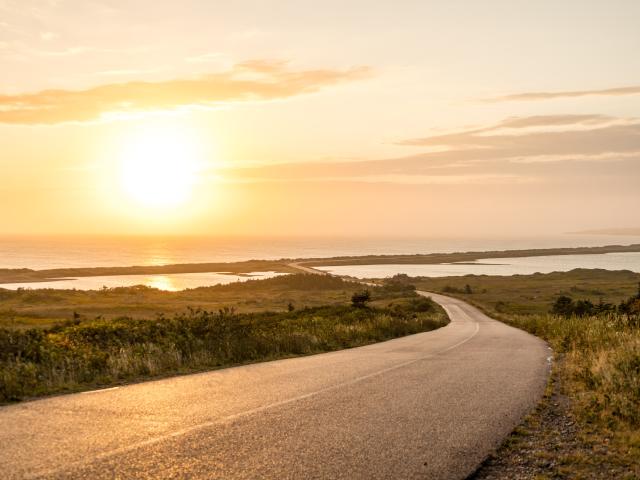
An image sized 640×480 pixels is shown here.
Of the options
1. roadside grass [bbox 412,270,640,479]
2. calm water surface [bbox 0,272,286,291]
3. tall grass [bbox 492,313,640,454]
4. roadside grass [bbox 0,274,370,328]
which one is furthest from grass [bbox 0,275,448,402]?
calm water surface [bbox 0,272,286,291]

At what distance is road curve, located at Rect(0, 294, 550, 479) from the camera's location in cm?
842

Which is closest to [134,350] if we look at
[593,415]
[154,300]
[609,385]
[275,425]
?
[275,425]

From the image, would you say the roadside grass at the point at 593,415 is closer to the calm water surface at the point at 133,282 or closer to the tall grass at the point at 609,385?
the tall grass at the point at 609,385

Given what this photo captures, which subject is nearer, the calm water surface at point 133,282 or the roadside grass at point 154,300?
the roadside grass at point 154,300

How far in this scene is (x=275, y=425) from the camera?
34.9ft

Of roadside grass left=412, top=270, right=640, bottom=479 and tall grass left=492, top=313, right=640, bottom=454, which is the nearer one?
roadside grass left=412, top=270, right=640, bottom=479

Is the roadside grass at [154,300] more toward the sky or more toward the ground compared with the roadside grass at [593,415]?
more toward the ground

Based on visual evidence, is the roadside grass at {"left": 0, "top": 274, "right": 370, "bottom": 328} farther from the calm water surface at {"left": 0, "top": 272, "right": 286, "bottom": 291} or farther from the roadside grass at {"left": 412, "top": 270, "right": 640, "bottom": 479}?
the roadside grass at {"left": 412, "top": 270, "right": 640, "bottom": 479}

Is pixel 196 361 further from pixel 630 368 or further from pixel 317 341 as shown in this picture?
pixel 630 368

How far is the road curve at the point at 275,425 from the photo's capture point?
332 inches

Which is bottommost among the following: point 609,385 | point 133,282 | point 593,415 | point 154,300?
point 154,300

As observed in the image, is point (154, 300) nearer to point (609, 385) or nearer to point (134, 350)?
point (134, 350)

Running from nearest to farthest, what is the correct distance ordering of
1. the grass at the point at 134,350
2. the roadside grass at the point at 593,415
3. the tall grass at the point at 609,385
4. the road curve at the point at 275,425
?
the road curve at the point at 275,425, the roadside grass at the point at 593,415, the tall grass at the point at 609,385, the grass at the point at 134,350

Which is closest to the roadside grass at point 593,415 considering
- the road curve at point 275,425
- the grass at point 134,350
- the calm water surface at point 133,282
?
the road curve at point 275,425
